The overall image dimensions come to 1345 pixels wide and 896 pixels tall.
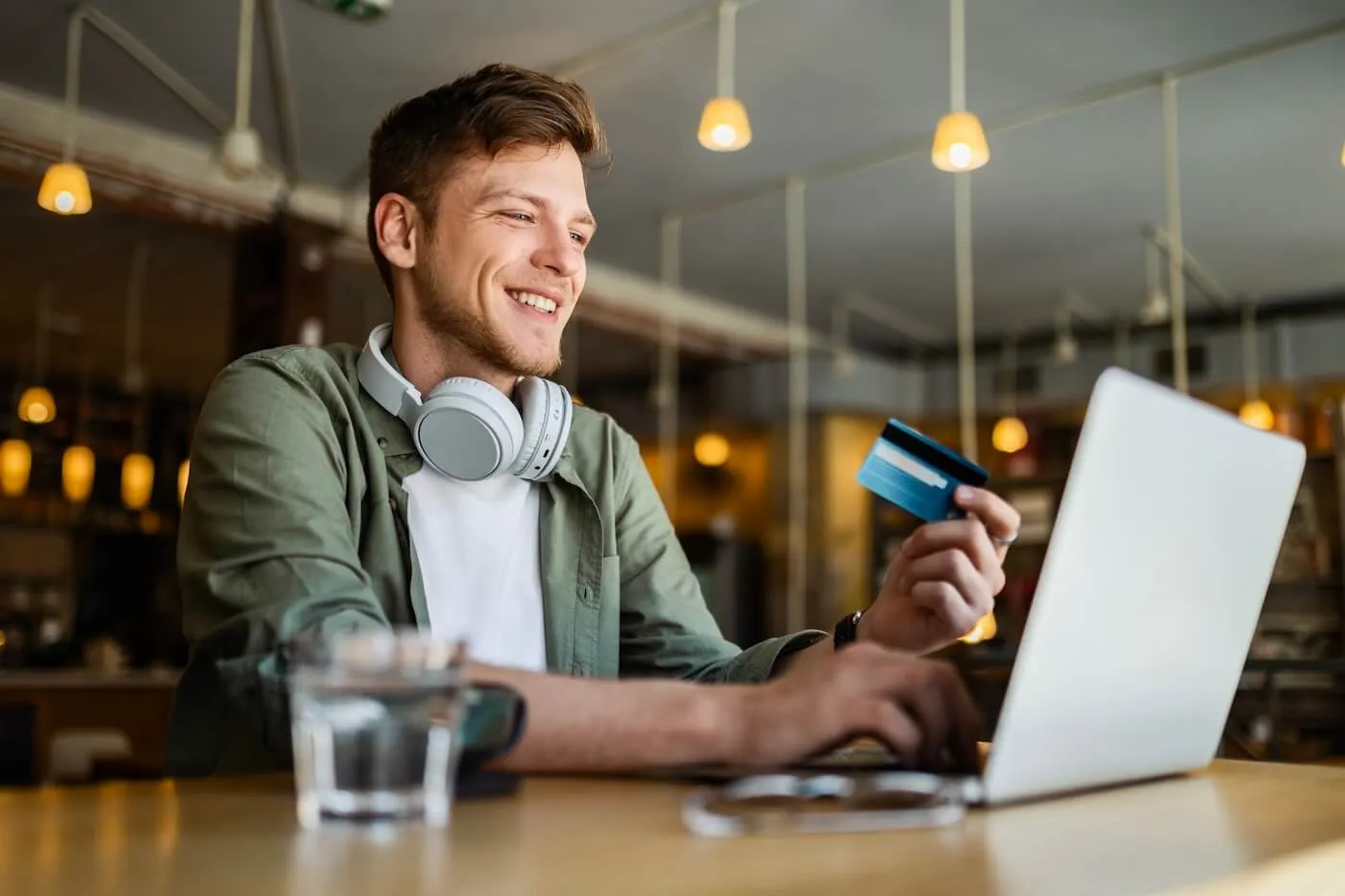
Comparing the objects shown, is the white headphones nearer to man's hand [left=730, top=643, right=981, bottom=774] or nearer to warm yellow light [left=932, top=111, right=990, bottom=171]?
man's hand [left=730, top=643, right=981, bottom=774]

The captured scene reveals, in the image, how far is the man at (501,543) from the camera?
845 millimetres

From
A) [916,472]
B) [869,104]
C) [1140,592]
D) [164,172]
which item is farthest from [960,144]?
[164,172]

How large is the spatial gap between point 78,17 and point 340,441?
3.57m

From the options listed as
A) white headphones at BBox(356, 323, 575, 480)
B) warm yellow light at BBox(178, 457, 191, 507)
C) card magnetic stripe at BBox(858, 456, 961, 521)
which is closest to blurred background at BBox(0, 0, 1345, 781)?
warm yellow light at BBox(178, 457, 191, 507)

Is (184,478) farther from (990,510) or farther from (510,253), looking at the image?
(990,510)

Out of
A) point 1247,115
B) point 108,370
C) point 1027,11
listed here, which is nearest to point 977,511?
point 1027,11

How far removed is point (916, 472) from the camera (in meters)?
0.92

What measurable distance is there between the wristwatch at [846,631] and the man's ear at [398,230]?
71cm

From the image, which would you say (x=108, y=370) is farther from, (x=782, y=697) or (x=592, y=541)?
(x=782, y=697)

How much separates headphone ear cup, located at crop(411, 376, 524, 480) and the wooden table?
1.76 feet

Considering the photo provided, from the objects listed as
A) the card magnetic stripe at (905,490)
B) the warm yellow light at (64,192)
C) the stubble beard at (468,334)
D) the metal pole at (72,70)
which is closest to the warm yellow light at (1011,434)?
the metal pole at (72,70)

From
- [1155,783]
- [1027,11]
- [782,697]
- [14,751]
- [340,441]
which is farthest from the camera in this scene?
[14,751]

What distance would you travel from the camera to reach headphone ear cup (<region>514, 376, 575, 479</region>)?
1.40m

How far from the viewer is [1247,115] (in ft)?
16.2
